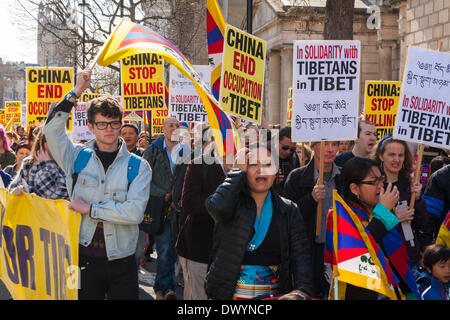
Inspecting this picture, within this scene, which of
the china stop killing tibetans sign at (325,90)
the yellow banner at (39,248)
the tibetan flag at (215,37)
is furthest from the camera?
the tibetan flag at (215,37)

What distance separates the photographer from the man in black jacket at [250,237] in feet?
11.6

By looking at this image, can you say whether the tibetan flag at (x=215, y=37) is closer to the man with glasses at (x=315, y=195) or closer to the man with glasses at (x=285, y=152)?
the man with glasses at (x=285, y=152)

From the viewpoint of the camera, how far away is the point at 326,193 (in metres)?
5.20

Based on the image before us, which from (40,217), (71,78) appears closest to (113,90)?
(71,78)

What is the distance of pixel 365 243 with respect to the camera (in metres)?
3.78

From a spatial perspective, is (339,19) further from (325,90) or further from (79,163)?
(79,163)

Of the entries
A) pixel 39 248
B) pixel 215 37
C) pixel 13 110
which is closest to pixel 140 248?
pixel 215 37

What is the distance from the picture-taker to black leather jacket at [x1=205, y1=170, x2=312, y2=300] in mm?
3531

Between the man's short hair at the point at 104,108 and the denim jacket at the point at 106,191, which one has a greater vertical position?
the man's short hair at the point at 104,108

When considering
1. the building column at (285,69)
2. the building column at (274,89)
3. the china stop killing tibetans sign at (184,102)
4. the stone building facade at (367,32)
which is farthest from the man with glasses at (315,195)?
the building column at (274,89)

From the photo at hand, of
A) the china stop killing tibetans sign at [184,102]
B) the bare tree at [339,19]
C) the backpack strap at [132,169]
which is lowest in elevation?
the backpack strap at [132,169]

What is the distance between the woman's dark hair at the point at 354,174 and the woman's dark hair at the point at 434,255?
2.38 ft

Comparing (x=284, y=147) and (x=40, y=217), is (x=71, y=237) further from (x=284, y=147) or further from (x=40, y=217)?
(x=284, y=147)
